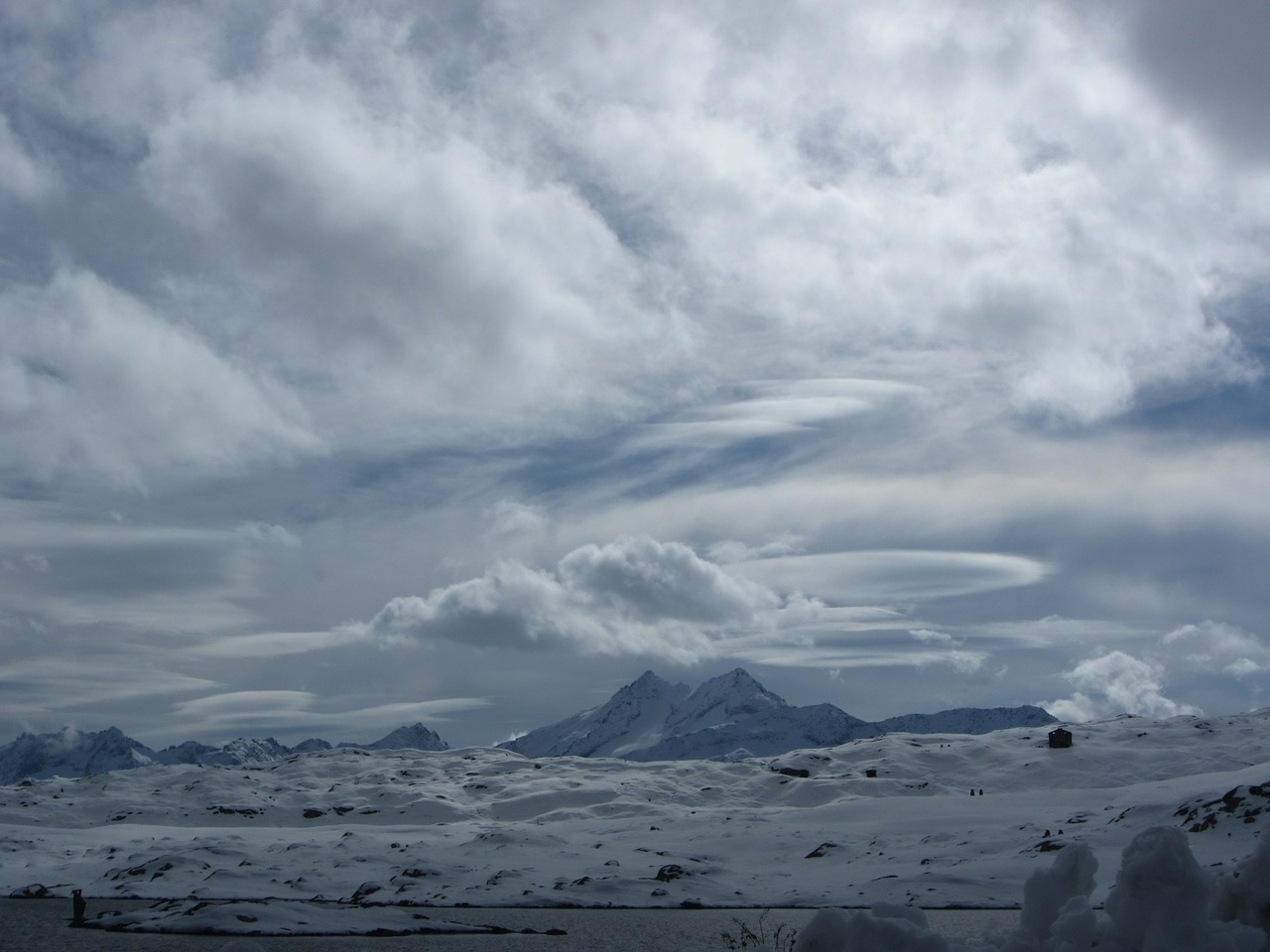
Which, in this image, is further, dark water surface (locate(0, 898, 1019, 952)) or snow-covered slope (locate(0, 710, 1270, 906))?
snow-covered slope (locate(0, 710, 1270, 906))

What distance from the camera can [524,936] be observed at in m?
49.7

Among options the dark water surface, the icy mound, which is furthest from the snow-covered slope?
the icy mound

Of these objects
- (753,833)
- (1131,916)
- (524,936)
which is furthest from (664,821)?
(1131,916)

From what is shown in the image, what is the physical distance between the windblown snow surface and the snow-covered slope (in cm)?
35

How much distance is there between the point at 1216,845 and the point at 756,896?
26.8m

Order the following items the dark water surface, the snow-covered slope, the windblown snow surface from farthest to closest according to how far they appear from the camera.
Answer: the snow-covered slope < the dark water surface < the windblown snow surface

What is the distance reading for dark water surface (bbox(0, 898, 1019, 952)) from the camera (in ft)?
144

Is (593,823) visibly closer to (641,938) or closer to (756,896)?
(756,896)

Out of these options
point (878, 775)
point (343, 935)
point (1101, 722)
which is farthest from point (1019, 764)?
point (343, 935)

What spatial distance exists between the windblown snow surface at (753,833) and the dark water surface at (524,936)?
3640 millimetres

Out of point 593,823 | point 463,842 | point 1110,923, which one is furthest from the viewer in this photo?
point 593,823

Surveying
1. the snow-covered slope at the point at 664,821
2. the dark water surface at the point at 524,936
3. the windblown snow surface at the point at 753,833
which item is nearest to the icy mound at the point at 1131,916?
the windblown snow surface at the point at 753,833

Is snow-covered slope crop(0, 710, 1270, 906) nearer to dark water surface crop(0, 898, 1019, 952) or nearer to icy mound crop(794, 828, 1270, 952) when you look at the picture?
dark water surface crop(0, 898, 1019, 952)

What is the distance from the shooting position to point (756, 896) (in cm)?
6406
